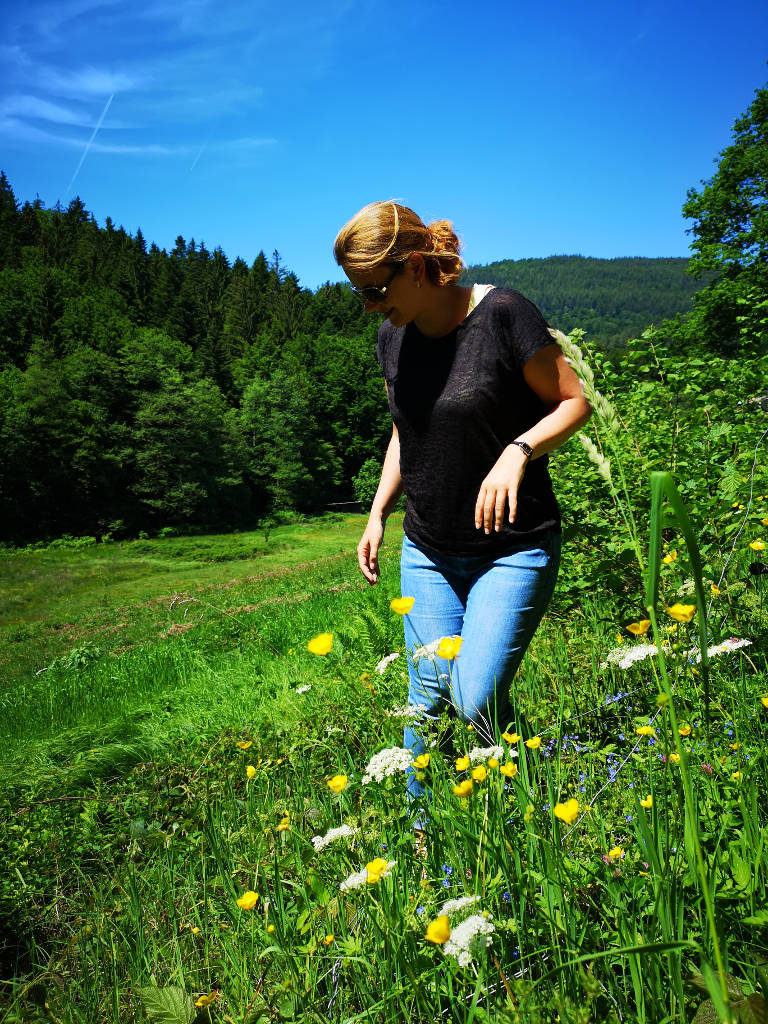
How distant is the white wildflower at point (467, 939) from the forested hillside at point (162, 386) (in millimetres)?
25704

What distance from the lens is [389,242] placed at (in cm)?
192

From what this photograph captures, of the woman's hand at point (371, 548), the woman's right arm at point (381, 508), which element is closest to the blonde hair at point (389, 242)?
the woman's right arm at point (381, 508)

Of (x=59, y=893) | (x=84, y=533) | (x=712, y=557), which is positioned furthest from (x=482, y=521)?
(x=84, y=533)

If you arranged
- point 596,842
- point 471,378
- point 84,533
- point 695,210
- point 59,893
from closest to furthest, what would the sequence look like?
1. point 596,842
2. point 471,378
3. point 59,893
4. point 695,210
5. point 84,533

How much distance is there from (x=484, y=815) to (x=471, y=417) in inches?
48.8

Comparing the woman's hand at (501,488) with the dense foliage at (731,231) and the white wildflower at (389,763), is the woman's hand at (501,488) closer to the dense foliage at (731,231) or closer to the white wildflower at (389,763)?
the white wildflower at (389,763)

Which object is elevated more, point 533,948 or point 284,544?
point 533,948

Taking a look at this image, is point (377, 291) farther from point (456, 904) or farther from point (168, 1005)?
point (168, 1005)

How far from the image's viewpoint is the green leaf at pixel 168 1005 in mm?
1191

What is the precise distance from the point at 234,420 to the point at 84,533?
18881mm

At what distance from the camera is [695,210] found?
74.8 ft

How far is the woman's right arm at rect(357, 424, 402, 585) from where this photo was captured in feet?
7.99

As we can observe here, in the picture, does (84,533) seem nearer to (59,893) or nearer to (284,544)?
(284,544)

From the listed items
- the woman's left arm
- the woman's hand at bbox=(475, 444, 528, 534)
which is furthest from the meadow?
the woman's hand at bbox=(475, 444, 528, 534)
